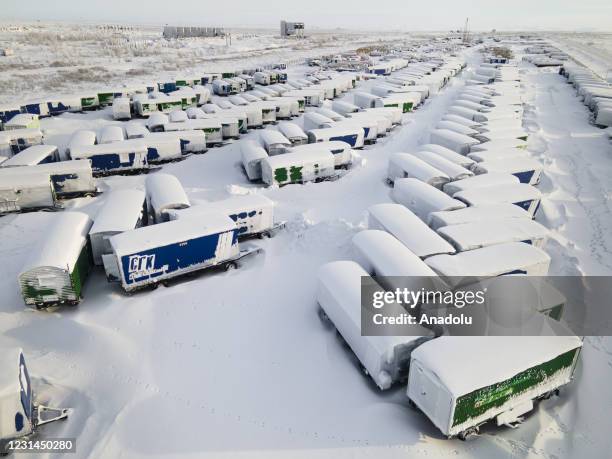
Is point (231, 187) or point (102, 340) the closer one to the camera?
point (102, 340)

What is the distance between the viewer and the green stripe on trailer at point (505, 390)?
1118cm

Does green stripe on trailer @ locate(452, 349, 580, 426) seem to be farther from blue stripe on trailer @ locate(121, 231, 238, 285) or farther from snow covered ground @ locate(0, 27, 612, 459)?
blue stripe on trailer @ locate(121, 231, 238, 285)

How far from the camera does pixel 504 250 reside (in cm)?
1722

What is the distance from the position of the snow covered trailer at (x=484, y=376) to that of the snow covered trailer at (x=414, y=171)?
47.7ft

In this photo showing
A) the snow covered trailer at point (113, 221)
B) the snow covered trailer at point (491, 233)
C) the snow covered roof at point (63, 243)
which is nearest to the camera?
the snow covered roof at point (63, 243)

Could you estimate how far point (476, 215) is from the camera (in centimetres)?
2047

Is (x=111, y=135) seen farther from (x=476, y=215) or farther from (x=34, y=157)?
(x=476, y=215)

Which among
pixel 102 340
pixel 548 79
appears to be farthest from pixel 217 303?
pixel 548 79

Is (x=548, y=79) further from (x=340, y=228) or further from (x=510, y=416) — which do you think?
(x=510, y=416)

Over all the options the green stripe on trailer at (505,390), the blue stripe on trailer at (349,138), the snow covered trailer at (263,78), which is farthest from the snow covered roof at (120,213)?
the snow covered trailer at (263,78)

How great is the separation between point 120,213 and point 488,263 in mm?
16673

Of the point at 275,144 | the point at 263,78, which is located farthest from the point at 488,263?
the point at 263,78

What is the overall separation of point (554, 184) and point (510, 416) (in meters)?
22.4

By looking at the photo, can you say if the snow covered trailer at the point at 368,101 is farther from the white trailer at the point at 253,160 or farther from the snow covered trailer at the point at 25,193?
the snow covered trailer at the point at 25,193
